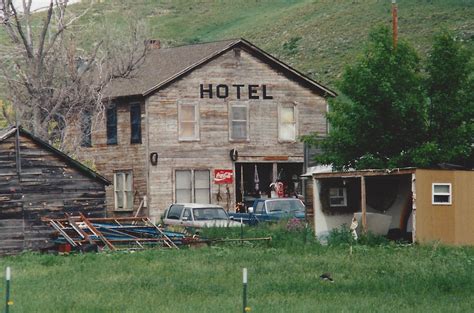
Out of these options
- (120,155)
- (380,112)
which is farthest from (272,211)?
(120,155)

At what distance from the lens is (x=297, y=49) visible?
122 metres

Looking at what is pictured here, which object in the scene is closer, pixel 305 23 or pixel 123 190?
pixel 123 190

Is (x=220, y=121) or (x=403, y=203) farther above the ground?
(x=220, y=121)

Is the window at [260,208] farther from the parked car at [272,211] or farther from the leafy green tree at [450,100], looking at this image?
the leafy green tree at [450,100]

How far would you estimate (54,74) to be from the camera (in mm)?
60594

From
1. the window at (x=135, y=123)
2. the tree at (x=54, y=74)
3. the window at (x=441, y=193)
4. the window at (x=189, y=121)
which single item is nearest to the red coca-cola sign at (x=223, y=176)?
the window at (x=189, y=121)

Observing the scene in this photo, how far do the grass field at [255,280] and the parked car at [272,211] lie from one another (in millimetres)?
10004

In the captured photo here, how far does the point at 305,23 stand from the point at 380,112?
8678cm

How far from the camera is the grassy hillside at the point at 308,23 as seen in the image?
111 m

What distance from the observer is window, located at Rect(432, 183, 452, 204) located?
1642 inches

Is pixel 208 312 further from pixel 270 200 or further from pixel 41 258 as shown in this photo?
pixel 270 200

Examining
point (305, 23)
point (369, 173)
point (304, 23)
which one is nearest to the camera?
point (369, 173)

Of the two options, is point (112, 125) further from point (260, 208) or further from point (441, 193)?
point (441, 193)

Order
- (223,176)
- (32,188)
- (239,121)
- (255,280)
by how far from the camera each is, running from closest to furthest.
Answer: (255,280), (32,188), (223,176), (239,121)
